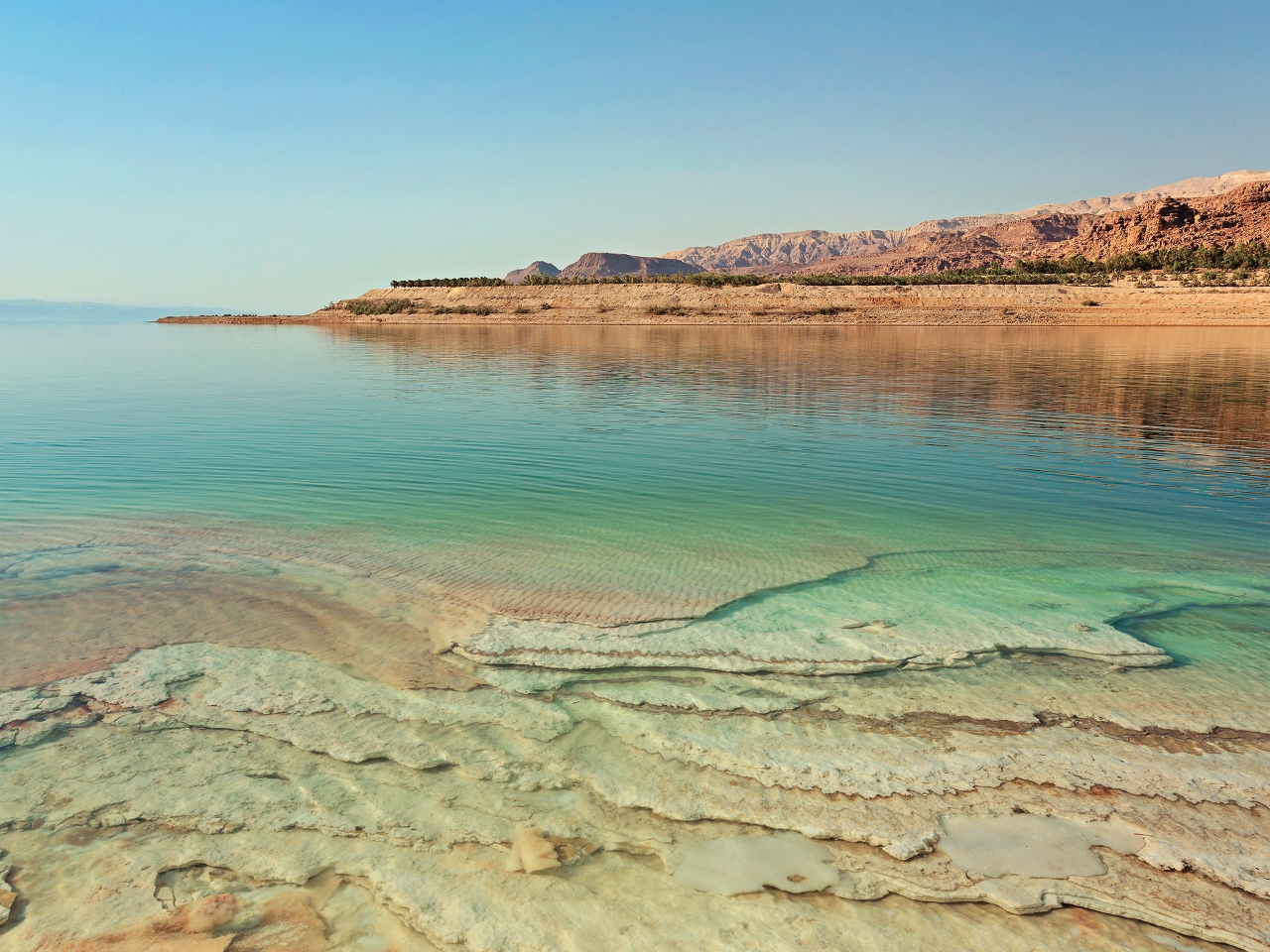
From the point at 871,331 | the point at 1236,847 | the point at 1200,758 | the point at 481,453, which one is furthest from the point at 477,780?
the point at 871,331

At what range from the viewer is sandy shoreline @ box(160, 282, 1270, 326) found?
60594 mm

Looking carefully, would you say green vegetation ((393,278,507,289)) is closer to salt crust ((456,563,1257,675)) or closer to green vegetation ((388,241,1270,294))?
green vegetation ((388,241,1270,294))

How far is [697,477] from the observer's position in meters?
12.4

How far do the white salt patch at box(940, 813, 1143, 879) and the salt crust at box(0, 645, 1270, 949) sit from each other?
55 millimetres

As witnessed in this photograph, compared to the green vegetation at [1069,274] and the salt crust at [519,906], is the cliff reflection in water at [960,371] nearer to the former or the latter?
the salt crust at [519,906]

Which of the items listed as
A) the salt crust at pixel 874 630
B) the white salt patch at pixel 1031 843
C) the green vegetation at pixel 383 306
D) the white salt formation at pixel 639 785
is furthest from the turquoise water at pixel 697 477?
the green vegetation at pixel 383 306

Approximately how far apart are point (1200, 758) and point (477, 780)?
4.08 m

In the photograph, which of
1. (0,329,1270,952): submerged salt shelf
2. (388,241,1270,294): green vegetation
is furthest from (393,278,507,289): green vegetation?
(0,329,1270,952): submerged salt shelf

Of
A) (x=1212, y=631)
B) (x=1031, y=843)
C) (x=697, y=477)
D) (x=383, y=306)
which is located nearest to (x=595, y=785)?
(x=1031, y=843)

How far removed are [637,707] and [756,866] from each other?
1.60m

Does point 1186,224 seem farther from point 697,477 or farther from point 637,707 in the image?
point 637,707

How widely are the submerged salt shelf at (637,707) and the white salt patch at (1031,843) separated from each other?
0.02m

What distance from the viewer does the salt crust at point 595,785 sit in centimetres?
358

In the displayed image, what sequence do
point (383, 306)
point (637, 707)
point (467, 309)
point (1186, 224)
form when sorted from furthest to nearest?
point (1186, 224) < point (383, 306) < point (467, 309) < point (637, 707)
